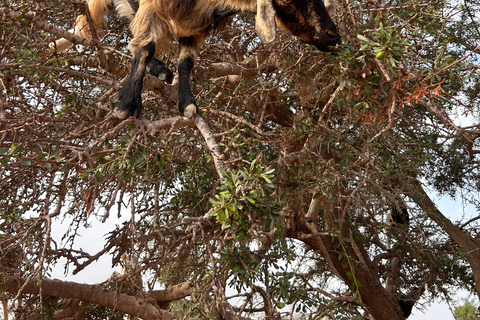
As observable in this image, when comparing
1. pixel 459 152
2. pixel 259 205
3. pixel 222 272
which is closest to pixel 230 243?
pixel 222 272

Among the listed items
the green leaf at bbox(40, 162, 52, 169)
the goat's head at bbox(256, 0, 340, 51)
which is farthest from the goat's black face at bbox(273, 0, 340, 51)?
the green leaf at bbox(40, 162, 52, 169)

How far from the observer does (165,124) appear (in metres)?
2.78

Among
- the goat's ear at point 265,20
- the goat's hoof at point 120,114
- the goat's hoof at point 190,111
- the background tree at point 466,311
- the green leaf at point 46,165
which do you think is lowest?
the green leaf at point 46,165

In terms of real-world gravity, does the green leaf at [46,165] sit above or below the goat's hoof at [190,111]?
below

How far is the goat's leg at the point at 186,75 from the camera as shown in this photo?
3115 millimetres

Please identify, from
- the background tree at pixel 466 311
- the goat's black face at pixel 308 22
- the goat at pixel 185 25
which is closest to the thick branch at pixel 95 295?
the goat at pixel 185 25

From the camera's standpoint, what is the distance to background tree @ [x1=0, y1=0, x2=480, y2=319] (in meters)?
2.40

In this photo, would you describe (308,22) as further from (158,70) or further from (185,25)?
(158,70)

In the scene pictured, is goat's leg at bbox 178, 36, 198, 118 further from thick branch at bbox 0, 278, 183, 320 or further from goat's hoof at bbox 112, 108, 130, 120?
thick branch at bbox 0, 278, 183, 320

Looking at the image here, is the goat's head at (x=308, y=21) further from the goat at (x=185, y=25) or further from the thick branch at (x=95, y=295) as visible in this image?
the thick branch at (x=95, y=295)

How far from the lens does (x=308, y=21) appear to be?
314 cm

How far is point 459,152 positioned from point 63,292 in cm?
492

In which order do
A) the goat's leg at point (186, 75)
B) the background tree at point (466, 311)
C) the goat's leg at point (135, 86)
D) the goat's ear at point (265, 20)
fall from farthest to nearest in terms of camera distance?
the background tree at point (466, 311) → the goat's leg at point (186, 75) → the goat's leg at point (135, 86) → the goat's ear at point (265, 20)

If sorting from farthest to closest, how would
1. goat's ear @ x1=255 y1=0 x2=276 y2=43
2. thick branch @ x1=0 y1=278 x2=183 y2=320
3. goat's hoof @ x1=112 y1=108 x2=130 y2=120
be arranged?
thick branch @ x1=0 y1=278 x2=183 y2=320 → goat's hoof @ x1=112 y1=108 x2=130 y2=120 → goat's ear @ x1=255 y1=0 x2=276 y2=43
